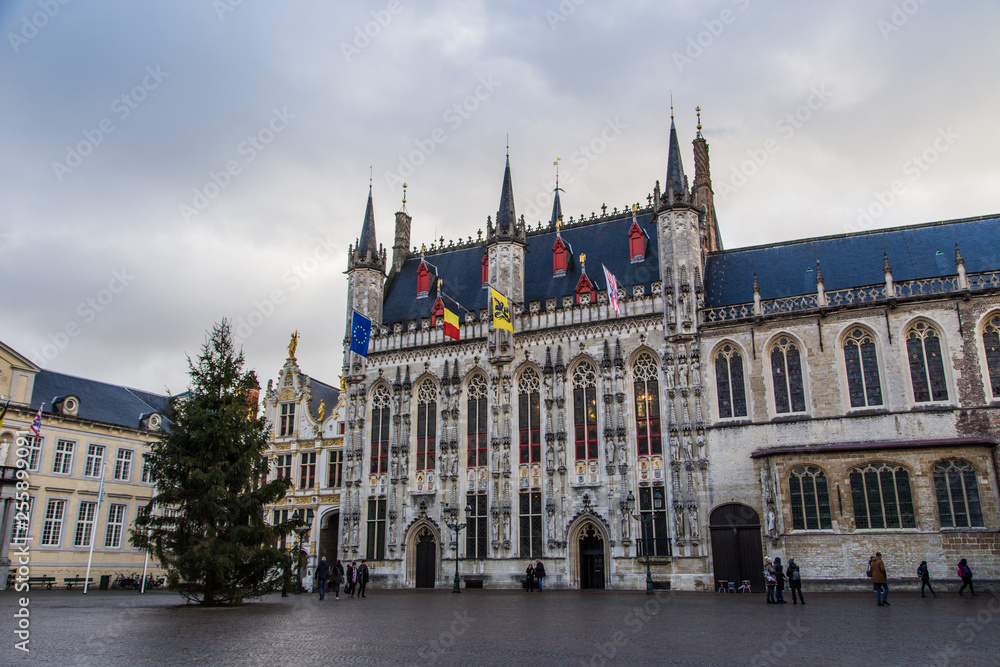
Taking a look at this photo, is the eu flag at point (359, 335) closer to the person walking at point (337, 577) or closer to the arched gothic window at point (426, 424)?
the arched gothic window at point (426, 424)

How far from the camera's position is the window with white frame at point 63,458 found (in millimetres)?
45031

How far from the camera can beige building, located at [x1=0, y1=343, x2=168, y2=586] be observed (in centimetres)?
4284

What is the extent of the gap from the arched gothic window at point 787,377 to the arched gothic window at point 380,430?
21727mm

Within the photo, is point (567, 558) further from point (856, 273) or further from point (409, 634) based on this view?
point (409, 634)

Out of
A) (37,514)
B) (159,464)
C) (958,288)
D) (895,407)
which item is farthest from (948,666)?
(37,514)

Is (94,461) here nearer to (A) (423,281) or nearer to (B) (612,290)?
(A) (423,281)

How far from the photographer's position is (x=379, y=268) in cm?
4912

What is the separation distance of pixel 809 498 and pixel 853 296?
9.91 m

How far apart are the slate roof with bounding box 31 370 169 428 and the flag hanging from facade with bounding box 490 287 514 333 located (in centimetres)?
2290

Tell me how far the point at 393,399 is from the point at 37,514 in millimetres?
21135

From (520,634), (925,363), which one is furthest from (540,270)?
(520,634)

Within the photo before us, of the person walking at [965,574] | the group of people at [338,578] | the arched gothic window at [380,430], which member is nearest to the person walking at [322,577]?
the group of people at [338,578]

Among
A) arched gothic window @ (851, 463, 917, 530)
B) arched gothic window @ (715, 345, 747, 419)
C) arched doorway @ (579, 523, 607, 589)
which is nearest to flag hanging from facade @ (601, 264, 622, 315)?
arched gothic window @ (715, 345, 747, 419)

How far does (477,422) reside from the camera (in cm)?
4225
